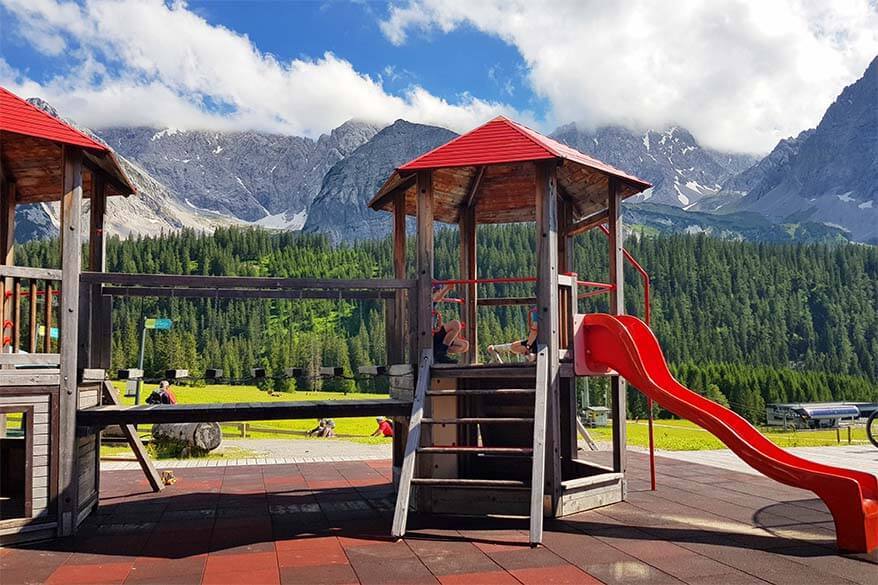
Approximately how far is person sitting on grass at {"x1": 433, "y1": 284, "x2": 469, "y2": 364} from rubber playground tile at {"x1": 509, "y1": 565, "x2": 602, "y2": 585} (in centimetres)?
421

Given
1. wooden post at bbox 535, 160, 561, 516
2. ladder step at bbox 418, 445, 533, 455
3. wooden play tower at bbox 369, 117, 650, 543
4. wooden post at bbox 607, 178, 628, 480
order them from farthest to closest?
wooden post at bbox 607, 178, 628, 480
wooden post at bbox 535, 160, 561, 516
wooden play tower at bbox 369, 117, 650, 543
ladder step at bbox 418, 445, 533, 455

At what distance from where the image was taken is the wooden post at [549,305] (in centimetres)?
966

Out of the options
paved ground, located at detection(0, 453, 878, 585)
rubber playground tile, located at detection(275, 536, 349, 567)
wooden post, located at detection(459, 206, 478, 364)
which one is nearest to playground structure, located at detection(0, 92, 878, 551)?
paved ground, located at detection(0, 453, 878, 585)

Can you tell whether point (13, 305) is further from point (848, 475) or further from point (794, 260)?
point (794, 260)

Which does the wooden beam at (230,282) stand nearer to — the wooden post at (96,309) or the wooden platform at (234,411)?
the wooden post at (96,309)

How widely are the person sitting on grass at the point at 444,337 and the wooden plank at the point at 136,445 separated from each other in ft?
15.1

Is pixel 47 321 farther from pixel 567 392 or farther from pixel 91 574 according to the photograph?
pixel 567 392

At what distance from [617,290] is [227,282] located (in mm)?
5816

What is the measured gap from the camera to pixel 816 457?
17.2 metres

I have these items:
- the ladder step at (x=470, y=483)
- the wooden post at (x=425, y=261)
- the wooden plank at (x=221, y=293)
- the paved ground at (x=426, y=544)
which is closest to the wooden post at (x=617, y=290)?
the paved ground at (x=426, y=544)

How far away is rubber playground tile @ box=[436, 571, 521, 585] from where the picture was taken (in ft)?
21.7

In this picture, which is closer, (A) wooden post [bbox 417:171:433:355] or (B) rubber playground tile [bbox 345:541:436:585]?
(B) rubber playground tile [bbox 345:541:436:585]

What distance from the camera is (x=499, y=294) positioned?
13188 centimetres

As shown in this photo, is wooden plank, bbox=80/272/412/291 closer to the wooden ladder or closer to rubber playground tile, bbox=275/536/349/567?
the wooden ladder
